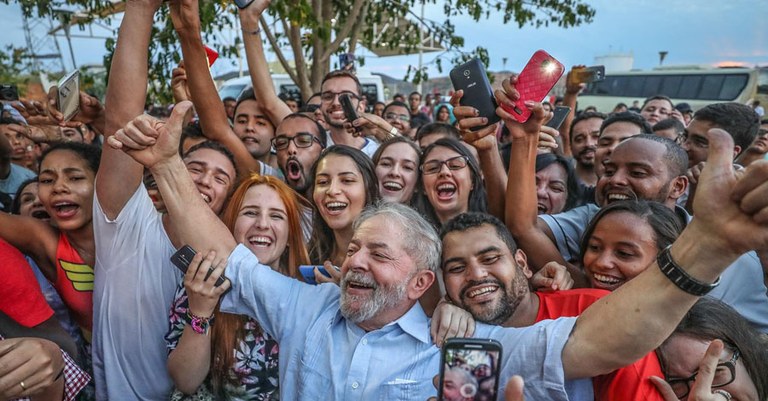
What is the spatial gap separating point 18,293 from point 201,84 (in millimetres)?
1937

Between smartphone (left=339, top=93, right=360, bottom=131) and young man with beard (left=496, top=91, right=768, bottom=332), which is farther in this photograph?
smartphone (left=339, top=93, right=360, bottom=131)

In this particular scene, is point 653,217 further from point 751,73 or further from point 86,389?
point 751,73

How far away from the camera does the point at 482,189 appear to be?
3.52 meters

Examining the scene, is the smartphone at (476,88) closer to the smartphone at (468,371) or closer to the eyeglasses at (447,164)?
the eyeglasses at (447,164)

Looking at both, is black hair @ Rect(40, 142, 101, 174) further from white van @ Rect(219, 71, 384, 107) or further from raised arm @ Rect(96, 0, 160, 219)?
white van @ Rect(219, 71, 384, 107)

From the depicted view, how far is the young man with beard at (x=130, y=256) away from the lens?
2061 millimetres

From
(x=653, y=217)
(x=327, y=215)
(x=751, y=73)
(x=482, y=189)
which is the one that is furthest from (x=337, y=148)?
(x=751, y=73)

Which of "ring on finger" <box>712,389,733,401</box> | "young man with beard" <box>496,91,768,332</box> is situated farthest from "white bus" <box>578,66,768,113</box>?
"ring on finger" <box>712,389,733,401</box>

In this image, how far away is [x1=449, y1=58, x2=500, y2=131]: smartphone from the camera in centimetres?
257

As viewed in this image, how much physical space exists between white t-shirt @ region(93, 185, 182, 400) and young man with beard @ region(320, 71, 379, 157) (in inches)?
105

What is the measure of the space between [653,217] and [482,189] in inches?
54.1

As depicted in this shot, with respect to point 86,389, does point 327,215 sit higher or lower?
higher

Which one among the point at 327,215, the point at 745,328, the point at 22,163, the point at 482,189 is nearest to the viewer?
the point at 745,328

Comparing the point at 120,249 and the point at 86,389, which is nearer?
the point at 120,249
